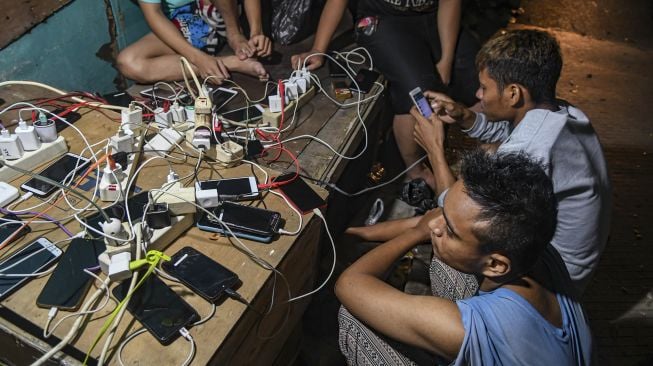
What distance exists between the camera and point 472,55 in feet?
9.35

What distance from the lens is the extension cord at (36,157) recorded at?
1.55m

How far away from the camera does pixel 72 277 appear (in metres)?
1.24

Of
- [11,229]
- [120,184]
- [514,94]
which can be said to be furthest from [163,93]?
[514,94]

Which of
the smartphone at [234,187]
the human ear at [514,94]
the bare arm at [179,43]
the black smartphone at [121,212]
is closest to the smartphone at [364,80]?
the bare arm at [179,43]

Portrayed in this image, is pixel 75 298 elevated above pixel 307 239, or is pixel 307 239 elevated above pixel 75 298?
pixel 75 298

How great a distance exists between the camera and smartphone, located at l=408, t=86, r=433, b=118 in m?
2.35

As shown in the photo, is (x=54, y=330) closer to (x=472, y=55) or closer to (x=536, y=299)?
(x=536, y=299)

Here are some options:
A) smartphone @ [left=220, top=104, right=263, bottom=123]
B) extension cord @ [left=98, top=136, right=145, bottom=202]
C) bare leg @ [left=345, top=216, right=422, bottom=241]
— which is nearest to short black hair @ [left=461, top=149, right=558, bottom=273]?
bare leg @ [left=345, top=216, right=422, bottom=241]

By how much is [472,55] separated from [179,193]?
210 centimetres

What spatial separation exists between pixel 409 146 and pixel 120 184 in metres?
1.71

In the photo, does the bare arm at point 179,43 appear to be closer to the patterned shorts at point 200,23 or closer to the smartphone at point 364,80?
the patterned shorts at point 200,23

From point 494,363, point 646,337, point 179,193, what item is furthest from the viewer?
point 646,337

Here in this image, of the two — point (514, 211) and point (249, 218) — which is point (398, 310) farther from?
point (249, 218)

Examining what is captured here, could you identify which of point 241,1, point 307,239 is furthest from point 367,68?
point 307,239
